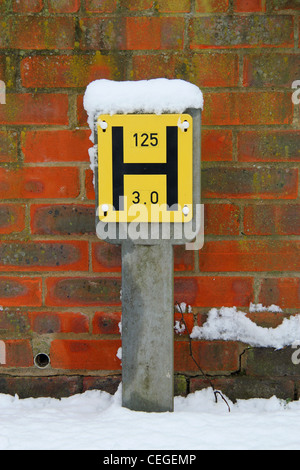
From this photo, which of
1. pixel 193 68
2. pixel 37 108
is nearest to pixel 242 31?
pixel 193 68

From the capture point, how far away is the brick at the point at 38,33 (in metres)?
1.41

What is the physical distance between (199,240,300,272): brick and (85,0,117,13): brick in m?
0.81

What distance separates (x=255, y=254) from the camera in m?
1.45

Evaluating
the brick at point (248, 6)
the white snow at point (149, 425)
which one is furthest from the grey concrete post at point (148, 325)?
the brick at point (248, 6)

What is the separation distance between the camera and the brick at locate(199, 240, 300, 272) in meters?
1.45

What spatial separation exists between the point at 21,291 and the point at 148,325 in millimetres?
508

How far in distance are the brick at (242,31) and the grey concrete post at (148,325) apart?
0.69m

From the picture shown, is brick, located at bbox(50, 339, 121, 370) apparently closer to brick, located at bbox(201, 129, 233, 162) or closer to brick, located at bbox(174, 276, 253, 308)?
brick, located at bbox(174, 276, 253, 308)

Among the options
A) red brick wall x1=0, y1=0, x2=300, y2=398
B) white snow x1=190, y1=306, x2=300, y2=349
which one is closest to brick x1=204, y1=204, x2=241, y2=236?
red brick wall x1=0, y1=0, x2=300, y2=398

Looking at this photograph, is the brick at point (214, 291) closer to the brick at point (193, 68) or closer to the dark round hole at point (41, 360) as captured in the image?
the dark round hole at point (41, 360)

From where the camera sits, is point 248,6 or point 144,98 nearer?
point 144,98

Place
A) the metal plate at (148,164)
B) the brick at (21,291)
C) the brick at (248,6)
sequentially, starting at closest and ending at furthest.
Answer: the metal plate at (148,164) → the brick at (248,6) → the brick at (21,291)

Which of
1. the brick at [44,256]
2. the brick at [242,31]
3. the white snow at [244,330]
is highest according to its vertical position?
the brick at [242,31]

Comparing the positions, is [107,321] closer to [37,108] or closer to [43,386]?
[43,386]
